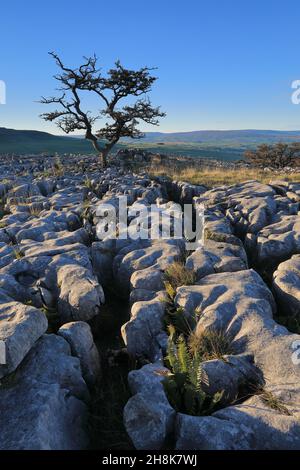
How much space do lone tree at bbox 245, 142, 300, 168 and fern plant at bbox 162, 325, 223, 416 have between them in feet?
129

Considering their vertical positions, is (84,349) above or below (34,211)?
below

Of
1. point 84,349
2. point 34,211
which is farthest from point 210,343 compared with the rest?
point 34,211

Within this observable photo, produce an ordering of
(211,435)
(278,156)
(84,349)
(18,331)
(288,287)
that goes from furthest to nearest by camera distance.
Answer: (278,156) < (288,287) < (84,349) < (18,331) < (211,435)

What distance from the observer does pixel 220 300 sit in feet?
24.6

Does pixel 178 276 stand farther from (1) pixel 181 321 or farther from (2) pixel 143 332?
(2) pixel 143 332

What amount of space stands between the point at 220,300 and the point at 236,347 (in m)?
1.24

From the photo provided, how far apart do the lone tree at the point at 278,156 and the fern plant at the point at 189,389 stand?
39293mm

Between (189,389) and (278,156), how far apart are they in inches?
1685

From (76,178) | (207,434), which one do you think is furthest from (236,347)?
(76,178)

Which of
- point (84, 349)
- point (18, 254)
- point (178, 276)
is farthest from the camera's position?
point (18, 254)

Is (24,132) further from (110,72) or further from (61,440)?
(61,440)

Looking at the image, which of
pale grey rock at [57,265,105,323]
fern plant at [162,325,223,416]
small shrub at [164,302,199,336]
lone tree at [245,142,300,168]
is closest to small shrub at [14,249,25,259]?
pale grey rock at [57,265,105,323]

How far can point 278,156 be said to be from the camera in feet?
144

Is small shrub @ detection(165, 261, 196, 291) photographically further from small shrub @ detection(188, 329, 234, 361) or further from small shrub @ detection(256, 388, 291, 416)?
small shrub @ detection(256, 388, 291, 416)
